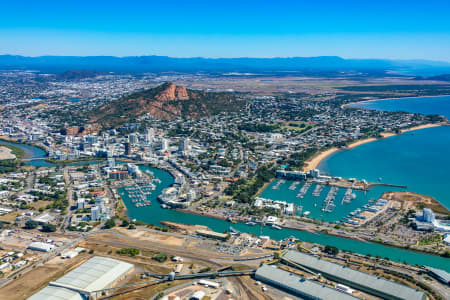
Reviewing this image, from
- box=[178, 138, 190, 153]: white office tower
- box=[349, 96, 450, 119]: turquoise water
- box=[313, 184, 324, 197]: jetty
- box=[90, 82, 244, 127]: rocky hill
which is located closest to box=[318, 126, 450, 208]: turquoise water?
box=[313, 184, 324, 197]: jetty

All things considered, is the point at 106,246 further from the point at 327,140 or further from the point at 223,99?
the point at 223,99

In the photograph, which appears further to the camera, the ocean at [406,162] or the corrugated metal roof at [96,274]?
the ocean at [406,162]

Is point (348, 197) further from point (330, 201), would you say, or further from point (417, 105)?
point (417, 105)

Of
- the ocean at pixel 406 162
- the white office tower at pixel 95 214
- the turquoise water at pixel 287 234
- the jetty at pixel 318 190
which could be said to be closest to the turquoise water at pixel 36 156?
the turquoise water at pixel 287 234

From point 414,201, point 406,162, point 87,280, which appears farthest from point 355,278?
point 406,162

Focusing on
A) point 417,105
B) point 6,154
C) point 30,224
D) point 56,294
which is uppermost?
point 417,105

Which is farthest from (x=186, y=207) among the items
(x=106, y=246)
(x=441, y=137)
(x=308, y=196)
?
(x=441, y=137)

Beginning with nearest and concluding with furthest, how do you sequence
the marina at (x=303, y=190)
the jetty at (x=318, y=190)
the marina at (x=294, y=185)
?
the marina at (x=303, y=190)
the jetty at (x=318, y=190)
the marina at (x=294, y=185)

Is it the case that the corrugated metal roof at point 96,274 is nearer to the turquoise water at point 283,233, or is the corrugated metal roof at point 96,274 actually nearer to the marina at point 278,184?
the turquoise water at point 283,233
